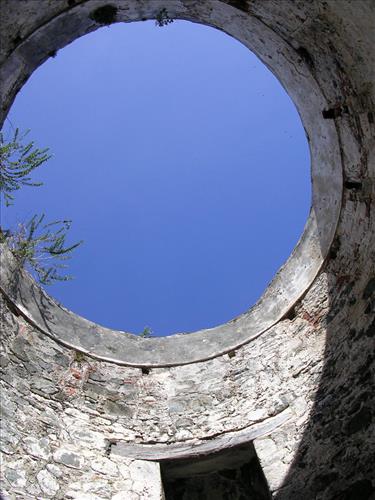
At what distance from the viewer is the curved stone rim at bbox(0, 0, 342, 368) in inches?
177

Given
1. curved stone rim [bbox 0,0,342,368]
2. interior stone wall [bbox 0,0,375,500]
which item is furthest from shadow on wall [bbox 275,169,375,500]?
curved stone rim [bbox 0,0,342,368]

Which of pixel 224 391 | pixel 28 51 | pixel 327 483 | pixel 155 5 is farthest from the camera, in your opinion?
pixel 224 391

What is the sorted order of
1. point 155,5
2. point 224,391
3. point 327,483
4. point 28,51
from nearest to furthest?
point 327,483 → point 28,51 → point 155,5 → point 224,391

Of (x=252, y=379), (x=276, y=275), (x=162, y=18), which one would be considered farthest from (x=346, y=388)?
(x=162, y=18)

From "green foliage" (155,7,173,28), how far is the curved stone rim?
53mm

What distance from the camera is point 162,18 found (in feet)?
16.1

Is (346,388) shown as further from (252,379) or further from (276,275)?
(276,275)

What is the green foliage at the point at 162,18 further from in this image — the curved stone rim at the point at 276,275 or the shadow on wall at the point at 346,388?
the shadow on wall at the point at 346,388

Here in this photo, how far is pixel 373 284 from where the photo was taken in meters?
4.48

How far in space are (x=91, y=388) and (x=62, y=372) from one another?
295mm

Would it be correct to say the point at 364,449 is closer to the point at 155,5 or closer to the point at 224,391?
the point at 224,391

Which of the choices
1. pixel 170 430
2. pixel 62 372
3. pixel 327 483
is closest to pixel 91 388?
pixel 62 372

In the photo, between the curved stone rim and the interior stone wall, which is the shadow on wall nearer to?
the interior stone wall

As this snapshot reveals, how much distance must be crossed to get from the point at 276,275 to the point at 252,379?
1.17 metres
